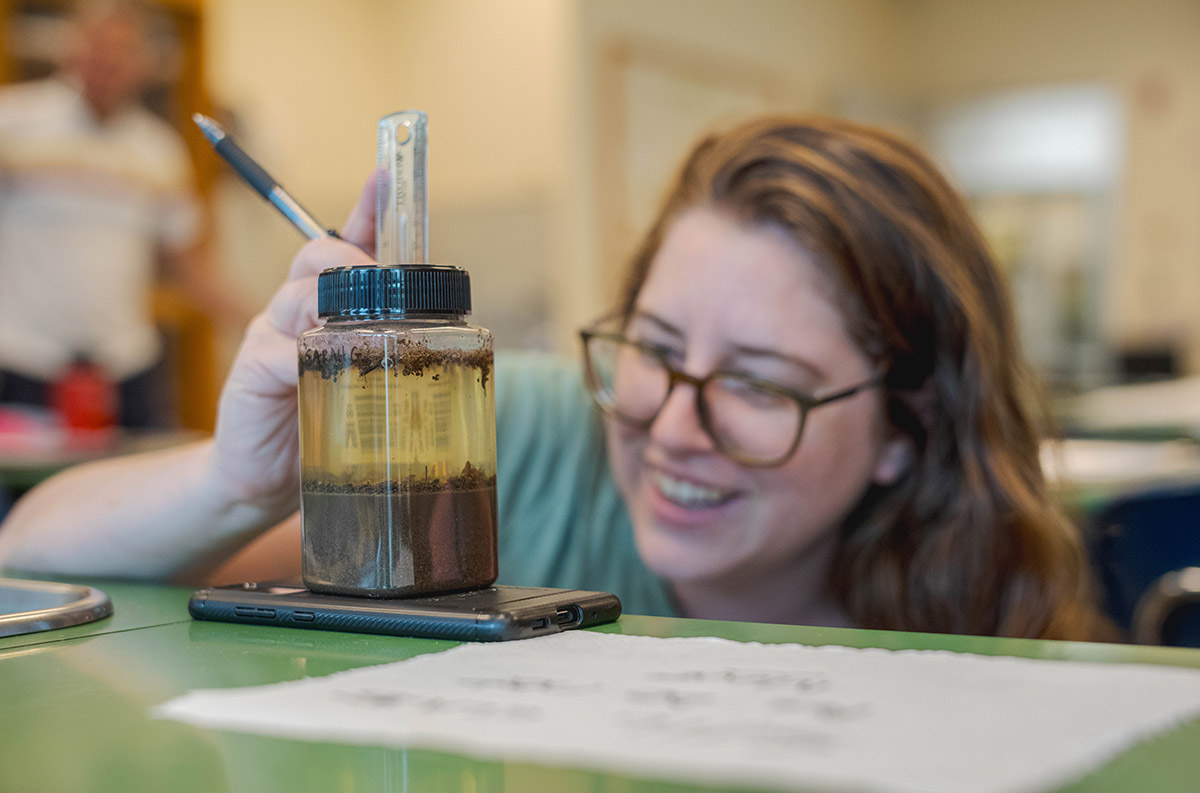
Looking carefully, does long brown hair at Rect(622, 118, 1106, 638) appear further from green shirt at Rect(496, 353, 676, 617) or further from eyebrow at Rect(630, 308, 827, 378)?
green shirt at Rect(496, 353, 676, 617)

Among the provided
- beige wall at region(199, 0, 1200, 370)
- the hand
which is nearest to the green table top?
the hand

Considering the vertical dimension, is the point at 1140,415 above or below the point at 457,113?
below

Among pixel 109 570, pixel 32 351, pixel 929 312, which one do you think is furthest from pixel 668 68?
pixel 109 570

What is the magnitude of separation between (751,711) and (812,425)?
26.7 inches

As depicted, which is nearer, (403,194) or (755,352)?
(403,194)

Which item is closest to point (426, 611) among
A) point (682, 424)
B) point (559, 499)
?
point (682, 424)

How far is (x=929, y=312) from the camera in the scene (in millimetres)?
1107

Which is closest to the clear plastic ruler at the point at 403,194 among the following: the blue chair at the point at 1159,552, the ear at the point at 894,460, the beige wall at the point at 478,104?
the ear at the point at 894,460

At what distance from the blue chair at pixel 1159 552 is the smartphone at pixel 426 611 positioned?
104 centimetres

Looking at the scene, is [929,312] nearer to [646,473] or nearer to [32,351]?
[646,473]

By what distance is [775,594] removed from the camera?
113 centimetres

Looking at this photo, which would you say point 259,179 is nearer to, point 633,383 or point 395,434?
point 395,434

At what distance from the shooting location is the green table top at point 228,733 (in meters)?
0.33

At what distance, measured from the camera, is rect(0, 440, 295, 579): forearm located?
0.80m
